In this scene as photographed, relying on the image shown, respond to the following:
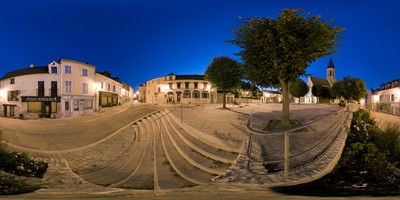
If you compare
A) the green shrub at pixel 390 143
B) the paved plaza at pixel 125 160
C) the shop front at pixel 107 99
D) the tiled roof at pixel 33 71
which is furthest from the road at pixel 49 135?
the shop front at pixel 107 99

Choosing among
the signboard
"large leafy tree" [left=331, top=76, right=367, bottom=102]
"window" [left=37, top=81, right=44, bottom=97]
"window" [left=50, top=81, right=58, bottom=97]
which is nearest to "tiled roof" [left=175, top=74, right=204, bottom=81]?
"window" [left=50, top=81, right=58, bottom=97]

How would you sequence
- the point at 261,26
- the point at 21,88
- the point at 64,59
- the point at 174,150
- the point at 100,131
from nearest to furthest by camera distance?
the point at 174,150 → the point at 261,26 → the point at 100,131 → the point at 64,59 → the point at 21,88

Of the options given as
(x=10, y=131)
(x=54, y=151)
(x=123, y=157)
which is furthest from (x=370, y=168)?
(x=10, y=131)

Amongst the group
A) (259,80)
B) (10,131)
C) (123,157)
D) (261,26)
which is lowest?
(123,157)

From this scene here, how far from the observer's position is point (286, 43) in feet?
25.4

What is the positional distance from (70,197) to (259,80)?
883 cm

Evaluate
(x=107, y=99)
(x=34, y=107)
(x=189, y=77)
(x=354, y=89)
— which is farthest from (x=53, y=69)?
(x=354, y=89)

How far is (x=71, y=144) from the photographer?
8297 mm

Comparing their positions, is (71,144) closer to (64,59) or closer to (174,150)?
(174,150)

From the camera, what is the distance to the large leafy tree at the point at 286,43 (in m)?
7.76

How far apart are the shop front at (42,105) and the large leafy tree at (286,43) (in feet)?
73.1

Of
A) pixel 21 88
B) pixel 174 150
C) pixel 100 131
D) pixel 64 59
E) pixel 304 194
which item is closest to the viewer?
pixel 304 194

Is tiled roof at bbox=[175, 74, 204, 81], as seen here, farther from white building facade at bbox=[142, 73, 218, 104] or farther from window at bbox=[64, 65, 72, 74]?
window at bbox=[64, 65, 72, 74]

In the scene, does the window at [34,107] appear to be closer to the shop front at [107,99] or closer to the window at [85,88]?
the window at [85,88]
